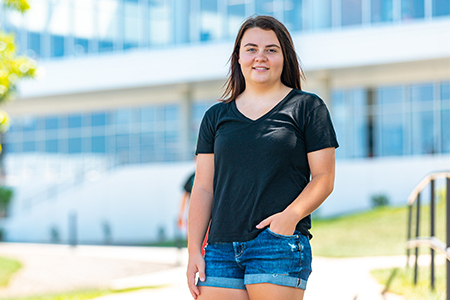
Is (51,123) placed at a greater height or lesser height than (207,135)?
greater

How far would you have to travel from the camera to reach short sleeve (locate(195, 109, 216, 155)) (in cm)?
271

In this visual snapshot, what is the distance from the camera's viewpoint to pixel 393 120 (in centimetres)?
2672

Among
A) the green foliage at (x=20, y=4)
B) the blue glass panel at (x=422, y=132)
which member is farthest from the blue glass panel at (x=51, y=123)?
the green foliage at (x=20, y=4)

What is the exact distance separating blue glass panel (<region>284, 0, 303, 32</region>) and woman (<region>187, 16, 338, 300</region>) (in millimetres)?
22731

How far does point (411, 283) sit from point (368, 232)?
8934mm

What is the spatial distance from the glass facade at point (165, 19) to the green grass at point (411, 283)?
17164 millimetres

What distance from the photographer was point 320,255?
12352 mm

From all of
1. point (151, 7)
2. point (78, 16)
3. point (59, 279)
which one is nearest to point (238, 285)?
point (59, 279)

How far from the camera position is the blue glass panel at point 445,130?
25.6 metres

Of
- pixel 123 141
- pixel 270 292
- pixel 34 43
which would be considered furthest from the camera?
pixel 123 141

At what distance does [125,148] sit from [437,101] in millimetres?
15492

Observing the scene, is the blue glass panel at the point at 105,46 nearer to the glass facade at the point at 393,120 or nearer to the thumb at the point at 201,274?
the glass facade at the point at 393,120

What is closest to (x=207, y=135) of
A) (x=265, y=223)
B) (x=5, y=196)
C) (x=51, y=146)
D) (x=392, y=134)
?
(x=265, y=223)

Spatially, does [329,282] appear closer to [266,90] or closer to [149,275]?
[149,275]
